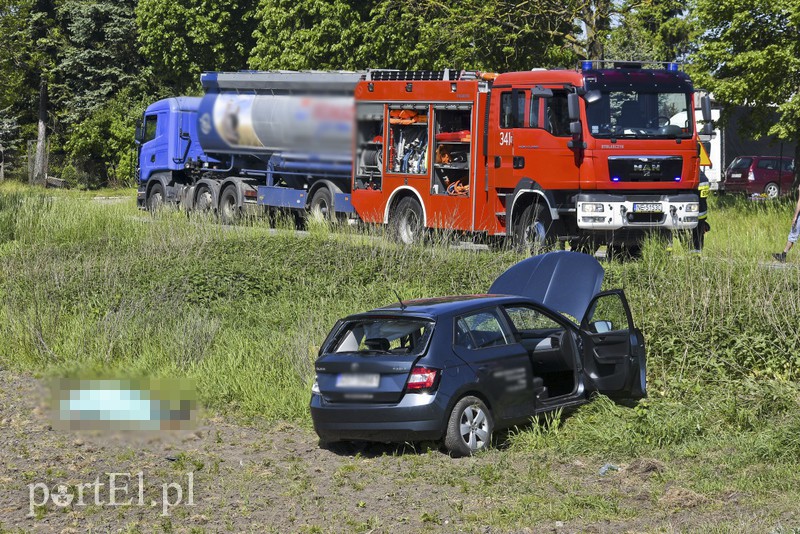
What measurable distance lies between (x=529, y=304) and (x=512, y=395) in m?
1.01

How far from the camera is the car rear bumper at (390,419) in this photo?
9.98 meters

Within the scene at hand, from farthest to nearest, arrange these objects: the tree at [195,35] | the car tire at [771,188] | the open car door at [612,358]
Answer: the car tire at [771,188]
the tree at [195,35]
the open car door at [612,358]

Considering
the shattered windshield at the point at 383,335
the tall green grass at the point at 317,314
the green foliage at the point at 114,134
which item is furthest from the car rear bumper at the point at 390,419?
the green foliage at the point at 114,134

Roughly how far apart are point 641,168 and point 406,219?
5.50 m

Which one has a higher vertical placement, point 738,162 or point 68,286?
point 738,162

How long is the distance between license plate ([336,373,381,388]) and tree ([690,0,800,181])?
61.1ft

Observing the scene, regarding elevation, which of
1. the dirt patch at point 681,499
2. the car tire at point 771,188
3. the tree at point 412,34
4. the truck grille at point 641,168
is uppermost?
the tree at point 412,34

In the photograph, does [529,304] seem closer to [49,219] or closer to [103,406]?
[103,406]

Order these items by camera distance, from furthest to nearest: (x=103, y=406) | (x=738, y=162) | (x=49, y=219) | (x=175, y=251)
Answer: (x=738, y=162) < (x=49, y=219) < (x=175, y=251) < (x=103, y=406)

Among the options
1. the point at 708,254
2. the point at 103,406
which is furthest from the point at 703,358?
the point at 103,406

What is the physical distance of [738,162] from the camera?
1836 inches

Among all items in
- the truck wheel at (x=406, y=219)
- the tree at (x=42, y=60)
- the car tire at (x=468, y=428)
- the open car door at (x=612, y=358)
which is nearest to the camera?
the car tire at (x=468, y=428)

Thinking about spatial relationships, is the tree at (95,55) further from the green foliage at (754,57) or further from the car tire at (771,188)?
the green foliage at (754,57)

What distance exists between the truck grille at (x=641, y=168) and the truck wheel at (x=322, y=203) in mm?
7883
